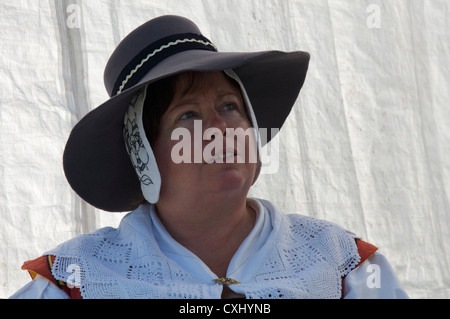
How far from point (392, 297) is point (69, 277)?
2.54 feet


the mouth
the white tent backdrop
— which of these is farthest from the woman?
the white tent backdrop

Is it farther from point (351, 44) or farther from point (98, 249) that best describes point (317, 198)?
point (98, 249)

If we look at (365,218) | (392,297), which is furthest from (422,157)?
(392,297)

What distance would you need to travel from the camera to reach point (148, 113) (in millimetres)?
1834

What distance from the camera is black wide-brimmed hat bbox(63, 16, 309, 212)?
5.78ft

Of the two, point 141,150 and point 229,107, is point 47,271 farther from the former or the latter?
point 229,107

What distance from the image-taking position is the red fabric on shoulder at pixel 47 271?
1.73m

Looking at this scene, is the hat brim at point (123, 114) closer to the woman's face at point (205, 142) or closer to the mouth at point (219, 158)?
the woman's face at point (205, 142)

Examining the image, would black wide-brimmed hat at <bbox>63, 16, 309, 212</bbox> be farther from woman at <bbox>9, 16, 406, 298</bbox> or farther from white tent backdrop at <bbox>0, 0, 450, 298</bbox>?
white tent backdrop at <bbox>0, 0, 450, 298</bbox>

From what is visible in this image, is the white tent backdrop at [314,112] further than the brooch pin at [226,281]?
Yes

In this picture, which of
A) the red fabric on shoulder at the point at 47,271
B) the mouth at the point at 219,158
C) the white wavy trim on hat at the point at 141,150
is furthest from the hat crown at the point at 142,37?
the red fabric on shoulder at the point at 47,271

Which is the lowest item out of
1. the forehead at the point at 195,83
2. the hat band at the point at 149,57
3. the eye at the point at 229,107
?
the eye at the point at 229,107

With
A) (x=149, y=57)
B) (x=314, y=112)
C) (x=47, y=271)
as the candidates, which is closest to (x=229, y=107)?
(x=149, y=57)

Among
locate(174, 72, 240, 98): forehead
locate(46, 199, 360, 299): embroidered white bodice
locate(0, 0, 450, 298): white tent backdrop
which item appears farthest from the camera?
locate(0, 0, 450, 298): white tent backdrop
